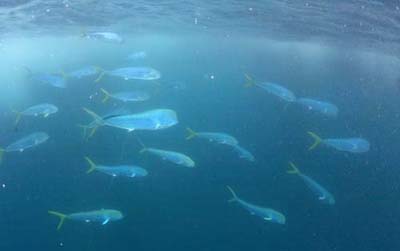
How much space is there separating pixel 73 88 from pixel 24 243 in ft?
75.8

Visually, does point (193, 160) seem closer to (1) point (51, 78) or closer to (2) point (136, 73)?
(2) point (136, 73)

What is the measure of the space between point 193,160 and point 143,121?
960 centimetres

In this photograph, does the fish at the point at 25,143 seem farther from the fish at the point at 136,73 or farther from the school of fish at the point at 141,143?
the fish at the point at 136,73

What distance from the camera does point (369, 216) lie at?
15.6 meters

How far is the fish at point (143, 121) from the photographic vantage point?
8172 mm

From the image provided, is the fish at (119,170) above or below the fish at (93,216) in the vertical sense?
above

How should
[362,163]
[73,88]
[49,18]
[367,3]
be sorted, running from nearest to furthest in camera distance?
[367,3] → [362,163] → [49,18] → [73,88]

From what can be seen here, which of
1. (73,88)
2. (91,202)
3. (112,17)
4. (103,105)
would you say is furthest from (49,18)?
(91,202)

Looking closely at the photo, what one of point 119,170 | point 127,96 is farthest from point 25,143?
point 127,96

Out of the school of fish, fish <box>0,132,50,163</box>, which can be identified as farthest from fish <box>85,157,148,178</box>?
fish <box>0,132,50,163</box>

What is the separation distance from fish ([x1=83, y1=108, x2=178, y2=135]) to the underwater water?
3 cm

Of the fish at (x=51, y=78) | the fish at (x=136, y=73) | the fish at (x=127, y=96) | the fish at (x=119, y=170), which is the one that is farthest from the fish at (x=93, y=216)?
the fish at (x=51, y=78)

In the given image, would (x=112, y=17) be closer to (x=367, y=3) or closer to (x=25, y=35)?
(x=25, y=35)

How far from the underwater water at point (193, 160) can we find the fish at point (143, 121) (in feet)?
0.09
